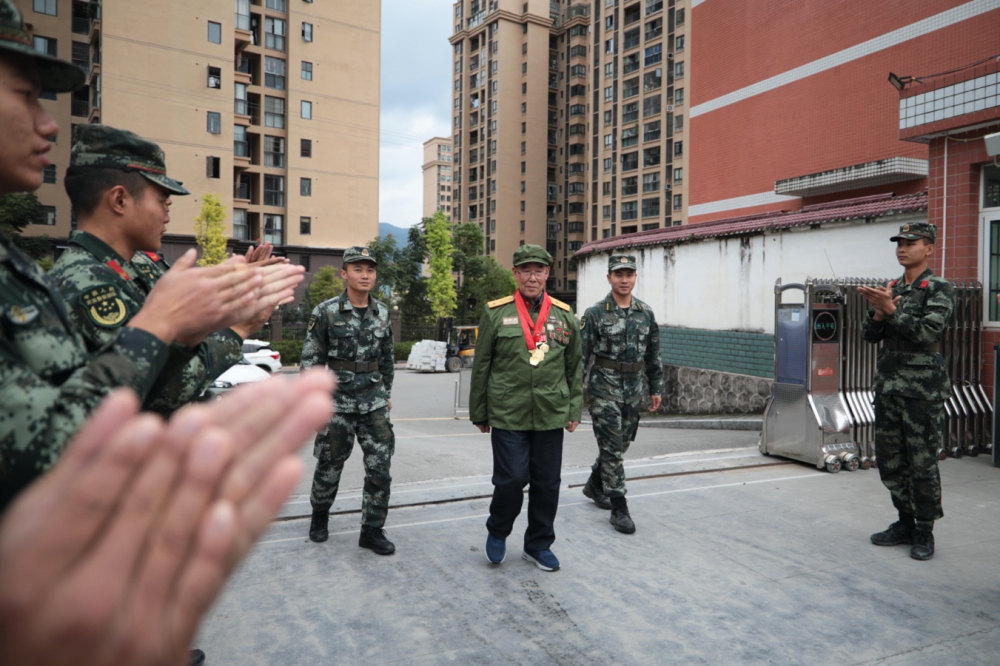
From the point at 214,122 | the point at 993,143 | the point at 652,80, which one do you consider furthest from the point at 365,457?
the point at 652,80

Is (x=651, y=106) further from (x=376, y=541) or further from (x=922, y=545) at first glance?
(x=376, y=541)

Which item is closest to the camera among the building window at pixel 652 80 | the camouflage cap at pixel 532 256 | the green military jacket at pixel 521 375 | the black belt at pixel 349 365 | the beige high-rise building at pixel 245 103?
the green military jacket at pixel 521 375

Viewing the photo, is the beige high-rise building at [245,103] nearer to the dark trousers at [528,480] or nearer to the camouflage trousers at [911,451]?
the dark trousers at [528,480]

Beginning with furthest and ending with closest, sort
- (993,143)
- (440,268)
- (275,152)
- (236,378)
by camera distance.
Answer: (440,268)
(275,152)
(236,378)
(993,143)

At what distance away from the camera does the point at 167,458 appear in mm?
819

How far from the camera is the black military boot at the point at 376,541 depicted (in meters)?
4.58

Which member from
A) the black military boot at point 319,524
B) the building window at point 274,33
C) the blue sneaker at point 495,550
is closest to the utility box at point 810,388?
the blue sneaker at point 495,550

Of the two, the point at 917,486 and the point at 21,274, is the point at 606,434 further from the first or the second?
the point at 21,274

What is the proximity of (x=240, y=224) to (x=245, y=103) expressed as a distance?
695 cm

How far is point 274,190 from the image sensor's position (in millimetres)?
40750

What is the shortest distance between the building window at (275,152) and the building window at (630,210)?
28527 mm

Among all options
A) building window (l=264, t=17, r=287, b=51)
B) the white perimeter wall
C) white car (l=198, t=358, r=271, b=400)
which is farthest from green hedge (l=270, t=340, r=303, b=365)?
building window (l=264, t=17, r=287, b=51)

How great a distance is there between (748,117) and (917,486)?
17734mm

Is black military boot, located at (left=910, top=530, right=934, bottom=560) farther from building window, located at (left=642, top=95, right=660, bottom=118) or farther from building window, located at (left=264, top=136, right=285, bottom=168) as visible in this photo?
building window, located at (left=642, top=95, right=660, bottom=118)
